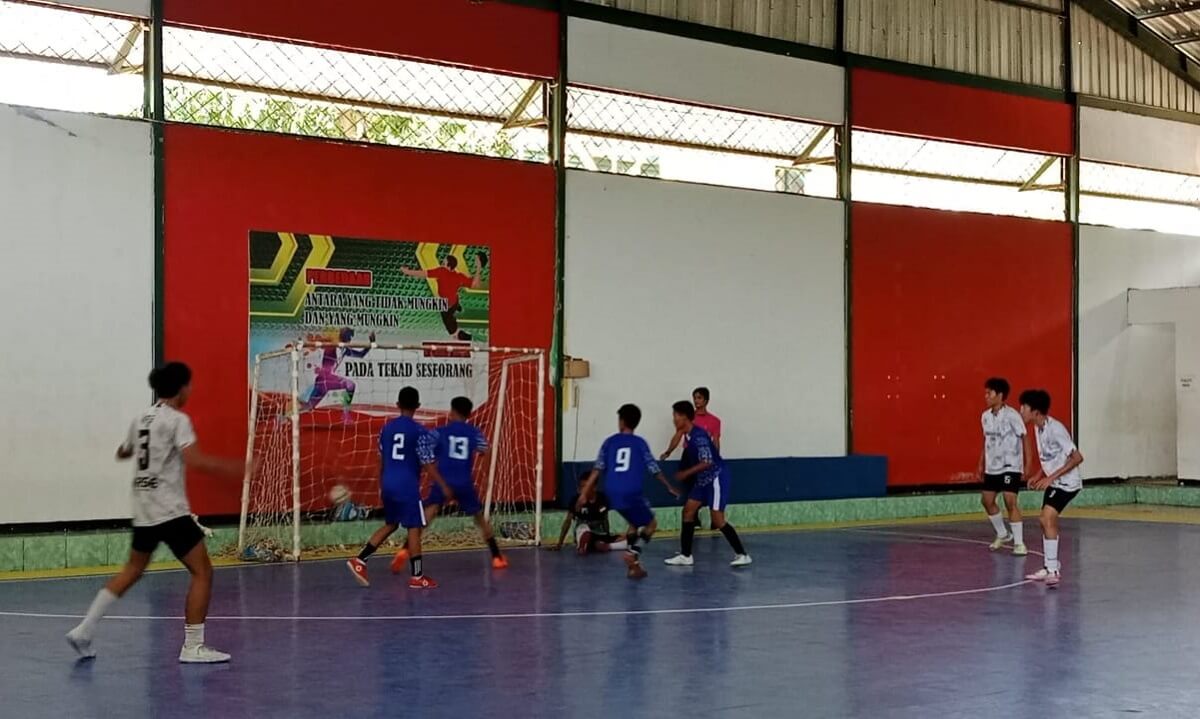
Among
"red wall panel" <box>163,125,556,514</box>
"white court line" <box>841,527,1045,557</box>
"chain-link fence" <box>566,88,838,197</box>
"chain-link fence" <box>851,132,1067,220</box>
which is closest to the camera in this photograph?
"red wall panel" <box>163,125,556,514</box>

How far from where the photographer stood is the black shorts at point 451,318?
20203 mm

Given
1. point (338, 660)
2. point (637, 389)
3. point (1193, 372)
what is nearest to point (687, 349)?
point (637, 389)

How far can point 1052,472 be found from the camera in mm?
15391

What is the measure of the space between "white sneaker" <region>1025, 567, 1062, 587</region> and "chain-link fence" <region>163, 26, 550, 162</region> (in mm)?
9681

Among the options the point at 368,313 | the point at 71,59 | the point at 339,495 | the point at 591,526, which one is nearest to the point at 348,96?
the point at 368,313

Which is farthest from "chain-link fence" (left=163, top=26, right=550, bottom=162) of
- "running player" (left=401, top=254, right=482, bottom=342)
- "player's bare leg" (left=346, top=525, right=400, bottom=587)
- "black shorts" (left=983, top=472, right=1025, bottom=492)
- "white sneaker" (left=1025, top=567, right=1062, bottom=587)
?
"white sneaker" (left=1025, top=567, right=1062, bottom=587)

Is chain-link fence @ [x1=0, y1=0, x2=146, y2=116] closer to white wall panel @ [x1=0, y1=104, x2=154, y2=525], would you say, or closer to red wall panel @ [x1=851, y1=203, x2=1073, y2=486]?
white wall panel @ [x1=0, y1=104, x2=154, y2=525]

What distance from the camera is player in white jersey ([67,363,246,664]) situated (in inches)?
407

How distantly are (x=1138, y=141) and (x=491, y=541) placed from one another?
18.8 m

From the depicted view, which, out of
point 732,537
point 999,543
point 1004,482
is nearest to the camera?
point 732,537

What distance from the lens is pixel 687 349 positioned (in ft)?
74.5

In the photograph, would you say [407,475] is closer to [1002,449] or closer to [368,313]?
[368,313]

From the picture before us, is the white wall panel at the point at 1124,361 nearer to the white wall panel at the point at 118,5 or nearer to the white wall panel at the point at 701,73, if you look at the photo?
the white wall panel at the point at 701,73

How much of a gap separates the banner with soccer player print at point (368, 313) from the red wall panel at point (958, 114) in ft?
28.1
